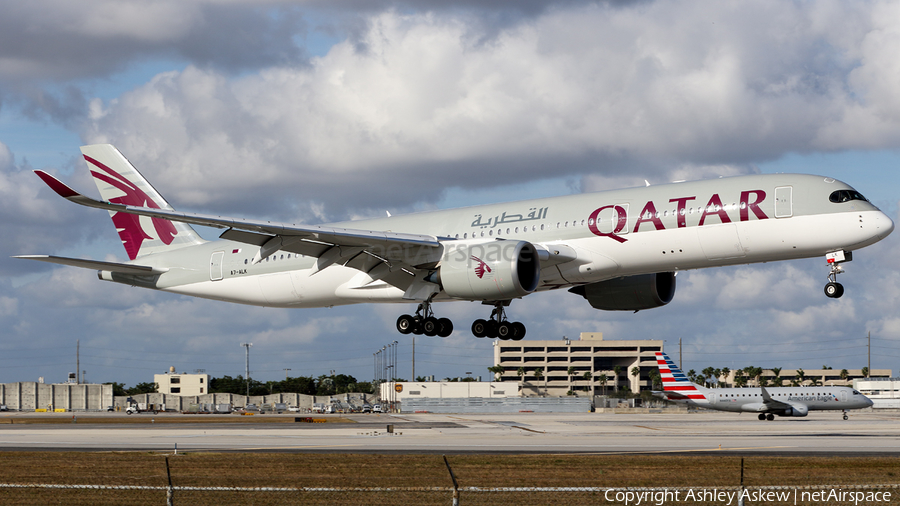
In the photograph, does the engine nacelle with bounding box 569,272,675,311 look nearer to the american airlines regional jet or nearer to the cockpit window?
the cockpit window

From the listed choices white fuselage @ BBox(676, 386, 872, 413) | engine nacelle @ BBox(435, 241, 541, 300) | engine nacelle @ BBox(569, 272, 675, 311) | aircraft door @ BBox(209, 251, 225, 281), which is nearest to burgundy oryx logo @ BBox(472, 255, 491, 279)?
engine nacelle @ BBox(435, 241, 541, 300)

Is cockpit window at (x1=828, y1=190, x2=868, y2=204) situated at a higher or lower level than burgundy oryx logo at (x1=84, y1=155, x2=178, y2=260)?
lower

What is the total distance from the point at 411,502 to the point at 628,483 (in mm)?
7925

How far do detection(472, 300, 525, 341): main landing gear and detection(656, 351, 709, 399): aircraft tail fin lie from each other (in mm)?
49261

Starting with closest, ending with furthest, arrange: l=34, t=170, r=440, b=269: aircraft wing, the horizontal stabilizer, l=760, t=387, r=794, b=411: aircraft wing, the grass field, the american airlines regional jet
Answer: the grass field, l=34, t=170, r=440, b=269: aircraft wing, the horizontal stabilizer, l=760, t=387, r=794, b=411: aircraft wing, the american airlines regional jet

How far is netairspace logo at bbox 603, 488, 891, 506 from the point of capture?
22344mm

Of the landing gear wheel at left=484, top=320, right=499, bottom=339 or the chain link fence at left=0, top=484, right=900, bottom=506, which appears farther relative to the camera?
the landing gear wheel at left=484, top=320, right=499, bottom=339

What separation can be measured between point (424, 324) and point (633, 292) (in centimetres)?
1062

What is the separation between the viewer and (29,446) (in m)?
43.2

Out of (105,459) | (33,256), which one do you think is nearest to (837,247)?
(105,459)

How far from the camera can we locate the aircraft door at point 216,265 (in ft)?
156

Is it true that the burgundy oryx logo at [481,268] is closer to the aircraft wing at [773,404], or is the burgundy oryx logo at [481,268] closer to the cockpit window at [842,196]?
the cockpit window at [842,196]

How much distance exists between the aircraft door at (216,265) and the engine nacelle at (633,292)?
19043 mm

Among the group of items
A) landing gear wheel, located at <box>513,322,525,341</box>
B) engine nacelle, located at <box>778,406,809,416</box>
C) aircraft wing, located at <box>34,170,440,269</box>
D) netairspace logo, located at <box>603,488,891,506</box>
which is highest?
aircraft wing, located at <box>34,170,440,269</box>
